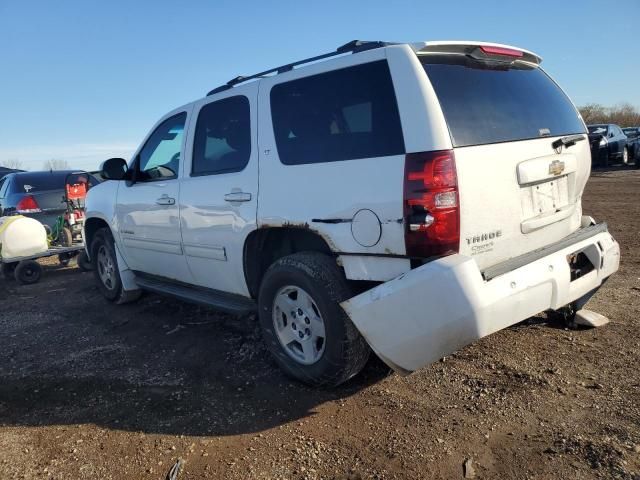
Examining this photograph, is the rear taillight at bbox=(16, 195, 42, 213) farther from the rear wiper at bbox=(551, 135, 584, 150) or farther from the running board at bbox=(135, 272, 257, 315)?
the rear wiper at bbox=(551, 135, 584, 150)

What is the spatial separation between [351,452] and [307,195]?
60.1 inches

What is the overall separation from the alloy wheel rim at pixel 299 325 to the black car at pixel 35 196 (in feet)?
23.7

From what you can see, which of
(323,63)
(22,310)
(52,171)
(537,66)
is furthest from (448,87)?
(52,171)

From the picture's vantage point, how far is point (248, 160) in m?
3.73

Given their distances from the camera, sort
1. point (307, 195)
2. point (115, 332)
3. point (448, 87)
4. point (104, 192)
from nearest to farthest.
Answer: point (448, 87) → point (307, 195) → point (115, 332) → point (104, 192)

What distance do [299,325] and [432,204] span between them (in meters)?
1.32

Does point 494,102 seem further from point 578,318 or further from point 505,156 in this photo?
point 578,318

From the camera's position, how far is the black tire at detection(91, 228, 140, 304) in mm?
5743

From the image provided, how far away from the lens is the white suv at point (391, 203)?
8.89 ft

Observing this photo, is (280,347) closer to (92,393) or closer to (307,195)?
(307,195)

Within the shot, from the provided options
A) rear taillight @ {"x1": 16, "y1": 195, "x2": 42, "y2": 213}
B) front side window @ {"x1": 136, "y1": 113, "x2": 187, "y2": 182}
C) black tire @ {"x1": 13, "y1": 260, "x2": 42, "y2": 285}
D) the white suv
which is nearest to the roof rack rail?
the white suv

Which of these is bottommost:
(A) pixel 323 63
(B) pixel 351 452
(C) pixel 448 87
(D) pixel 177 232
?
(B) pixel 351 452

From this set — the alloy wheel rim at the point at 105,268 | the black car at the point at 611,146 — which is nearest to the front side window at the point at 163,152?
the alloy wheel rim at the point at 105,268

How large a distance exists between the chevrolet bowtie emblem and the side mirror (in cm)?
388
